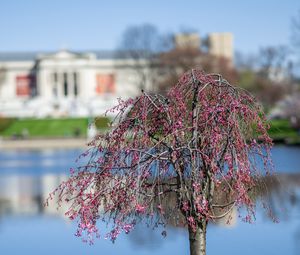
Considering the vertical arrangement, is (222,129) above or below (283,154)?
below

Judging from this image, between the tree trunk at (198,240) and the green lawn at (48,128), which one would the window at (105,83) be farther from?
the tree trunk at (198,240)

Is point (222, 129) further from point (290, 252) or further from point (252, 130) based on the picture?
point (290, 252)

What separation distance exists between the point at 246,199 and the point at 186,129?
0.92 metres

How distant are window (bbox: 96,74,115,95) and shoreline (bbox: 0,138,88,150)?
136 ft

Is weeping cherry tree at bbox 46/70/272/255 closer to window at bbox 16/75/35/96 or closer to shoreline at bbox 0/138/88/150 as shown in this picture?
shoreline at bbox 0/138/88/150

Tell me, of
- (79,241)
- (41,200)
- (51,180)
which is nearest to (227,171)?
(79,241)

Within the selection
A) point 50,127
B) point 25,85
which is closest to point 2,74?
point 25,85

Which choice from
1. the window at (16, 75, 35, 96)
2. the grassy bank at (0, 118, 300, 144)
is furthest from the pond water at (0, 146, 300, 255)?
the window at (16, 75, 35, 96)

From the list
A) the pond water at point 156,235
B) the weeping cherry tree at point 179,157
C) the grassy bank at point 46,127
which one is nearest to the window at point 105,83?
the grassy bank at point 46,127

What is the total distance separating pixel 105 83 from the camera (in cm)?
10119

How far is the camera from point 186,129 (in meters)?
8.05

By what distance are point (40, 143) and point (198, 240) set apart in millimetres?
49162

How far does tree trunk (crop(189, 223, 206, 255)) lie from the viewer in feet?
27.1

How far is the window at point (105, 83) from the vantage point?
9929 cm
